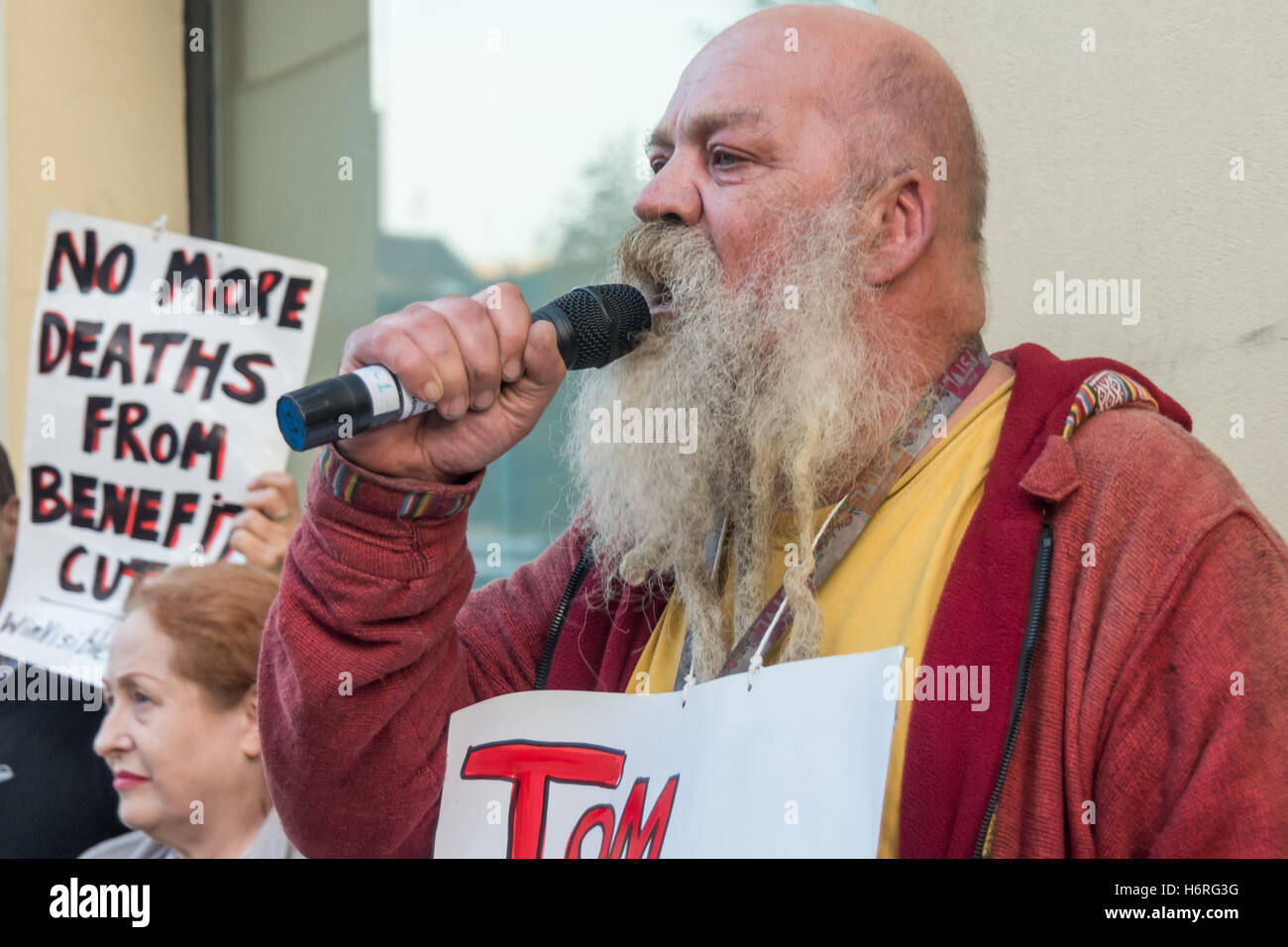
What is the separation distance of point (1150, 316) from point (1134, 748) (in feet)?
3.59

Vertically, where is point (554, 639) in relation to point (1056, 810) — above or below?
above

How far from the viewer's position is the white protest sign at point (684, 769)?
4.00ft

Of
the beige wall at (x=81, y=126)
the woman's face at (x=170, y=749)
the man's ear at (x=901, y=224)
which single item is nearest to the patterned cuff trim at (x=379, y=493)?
the man's ear at (x=901, y=224)

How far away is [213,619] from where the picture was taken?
2455mm

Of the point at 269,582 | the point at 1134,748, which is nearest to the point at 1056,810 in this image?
the point at 1134,748

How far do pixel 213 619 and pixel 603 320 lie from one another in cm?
136

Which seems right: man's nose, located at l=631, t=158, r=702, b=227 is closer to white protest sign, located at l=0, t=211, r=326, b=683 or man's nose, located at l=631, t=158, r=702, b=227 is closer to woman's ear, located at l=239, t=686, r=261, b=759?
white protest sign, located at l=0, t=211, r=326, b=683

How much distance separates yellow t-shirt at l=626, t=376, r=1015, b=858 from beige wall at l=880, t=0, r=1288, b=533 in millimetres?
668

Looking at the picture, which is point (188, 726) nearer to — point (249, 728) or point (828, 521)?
point (249, 728)

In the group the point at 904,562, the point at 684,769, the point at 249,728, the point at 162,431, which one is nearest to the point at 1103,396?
the point at 904,562

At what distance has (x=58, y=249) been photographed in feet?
8.72

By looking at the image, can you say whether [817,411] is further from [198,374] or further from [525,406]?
[198,374]
